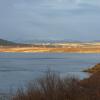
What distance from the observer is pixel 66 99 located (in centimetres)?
1538

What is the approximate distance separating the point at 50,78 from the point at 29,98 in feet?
9.73

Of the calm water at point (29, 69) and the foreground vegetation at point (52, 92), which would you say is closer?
the foreground vegetation at point (52, 92)

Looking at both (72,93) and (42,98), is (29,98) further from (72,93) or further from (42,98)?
(72,93)

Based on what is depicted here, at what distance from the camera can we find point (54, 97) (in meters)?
15.7

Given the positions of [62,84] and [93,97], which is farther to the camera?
[62,84]

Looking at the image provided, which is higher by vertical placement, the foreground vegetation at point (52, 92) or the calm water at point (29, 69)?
the foreground vegetation at point (52, 92)

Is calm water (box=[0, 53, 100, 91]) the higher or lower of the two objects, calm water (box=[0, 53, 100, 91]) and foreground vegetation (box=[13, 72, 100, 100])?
the lower

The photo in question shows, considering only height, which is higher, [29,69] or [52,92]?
[52,92]

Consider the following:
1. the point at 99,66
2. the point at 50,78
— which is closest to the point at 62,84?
the point at 50,78

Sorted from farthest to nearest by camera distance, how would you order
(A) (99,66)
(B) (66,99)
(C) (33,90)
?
(A) (99,66)
(C) (33,90)
(B) (66,99)

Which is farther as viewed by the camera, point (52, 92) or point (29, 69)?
point (29, 69)

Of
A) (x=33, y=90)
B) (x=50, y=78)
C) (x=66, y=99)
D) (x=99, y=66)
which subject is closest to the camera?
(x=66, y=99)

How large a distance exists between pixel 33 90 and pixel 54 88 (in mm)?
1087

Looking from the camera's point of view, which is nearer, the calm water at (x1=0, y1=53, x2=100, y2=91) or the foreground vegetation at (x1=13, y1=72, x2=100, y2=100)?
the foreground vegetation at (x1=13, y1=72, x2=100, y2=100)
